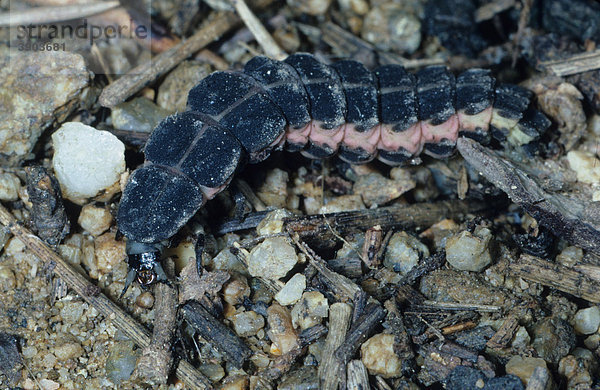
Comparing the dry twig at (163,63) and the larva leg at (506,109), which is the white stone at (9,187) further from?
the larva leg at (506,109)

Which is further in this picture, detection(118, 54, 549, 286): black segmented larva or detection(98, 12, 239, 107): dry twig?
detection(98, 12, 239, 107): dry twig

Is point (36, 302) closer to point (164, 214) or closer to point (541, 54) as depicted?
point (164, 214)

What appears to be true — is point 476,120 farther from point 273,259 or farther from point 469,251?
point 273,259

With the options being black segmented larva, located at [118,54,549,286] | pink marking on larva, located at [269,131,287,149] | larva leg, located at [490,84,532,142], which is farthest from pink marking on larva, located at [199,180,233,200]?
larva leg, located at [490,84,532,142]

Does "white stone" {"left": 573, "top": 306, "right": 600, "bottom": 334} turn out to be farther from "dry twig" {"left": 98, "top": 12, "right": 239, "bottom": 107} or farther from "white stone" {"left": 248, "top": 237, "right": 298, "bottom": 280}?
"dry twig" {"left": 98, "top": 12, "right": 239, "bottom": 107}

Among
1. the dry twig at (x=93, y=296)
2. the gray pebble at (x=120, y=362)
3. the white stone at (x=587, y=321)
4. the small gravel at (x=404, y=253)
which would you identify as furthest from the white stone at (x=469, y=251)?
the gray pebble at (x=120, y=362)

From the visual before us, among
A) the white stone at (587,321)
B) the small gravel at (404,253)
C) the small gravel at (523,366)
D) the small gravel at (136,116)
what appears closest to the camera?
the small gravel at (523,366)

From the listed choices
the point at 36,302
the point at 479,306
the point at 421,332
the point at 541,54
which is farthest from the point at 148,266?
the point at 541,54
